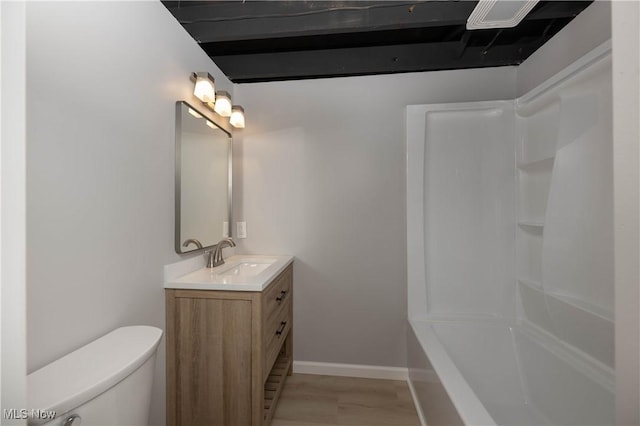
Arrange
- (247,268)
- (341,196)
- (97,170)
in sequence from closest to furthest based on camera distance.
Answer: (97,170)
(247,268)
(341,196)

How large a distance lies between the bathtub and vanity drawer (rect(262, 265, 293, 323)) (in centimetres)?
90

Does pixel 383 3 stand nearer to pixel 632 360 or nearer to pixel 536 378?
pixel 632 360

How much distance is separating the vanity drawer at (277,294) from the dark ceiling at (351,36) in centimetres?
156

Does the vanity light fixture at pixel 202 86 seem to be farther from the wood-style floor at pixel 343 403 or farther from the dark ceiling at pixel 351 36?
the wood-style floor at pixel 343 403

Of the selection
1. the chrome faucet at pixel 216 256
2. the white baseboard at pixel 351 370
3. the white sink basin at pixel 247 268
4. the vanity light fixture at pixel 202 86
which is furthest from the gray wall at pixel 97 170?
the white baseboard at pixel 351 370

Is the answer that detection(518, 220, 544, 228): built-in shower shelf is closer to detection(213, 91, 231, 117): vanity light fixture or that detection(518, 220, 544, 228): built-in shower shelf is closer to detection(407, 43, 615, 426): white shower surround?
detection(407, 43, 615, 426): white shower surround

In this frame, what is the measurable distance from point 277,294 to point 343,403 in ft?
2.89

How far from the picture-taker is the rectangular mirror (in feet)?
4.73

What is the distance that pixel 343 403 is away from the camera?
5.73 feet

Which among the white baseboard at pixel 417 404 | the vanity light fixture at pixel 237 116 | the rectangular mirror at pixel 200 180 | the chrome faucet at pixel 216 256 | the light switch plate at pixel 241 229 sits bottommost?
the white baseboard at pixel 417 404

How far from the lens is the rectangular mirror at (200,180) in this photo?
144cm

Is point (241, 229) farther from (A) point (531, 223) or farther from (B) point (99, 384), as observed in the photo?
(A) point (531, 223)

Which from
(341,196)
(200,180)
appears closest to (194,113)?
(200,180)

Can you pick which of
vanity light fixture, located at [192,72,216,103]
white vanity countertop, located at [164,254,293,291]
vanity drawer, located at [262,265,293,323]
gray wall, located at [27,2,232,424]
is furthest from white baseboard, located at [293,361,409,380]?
vanity light fixture, located at [192,72,216,103]
